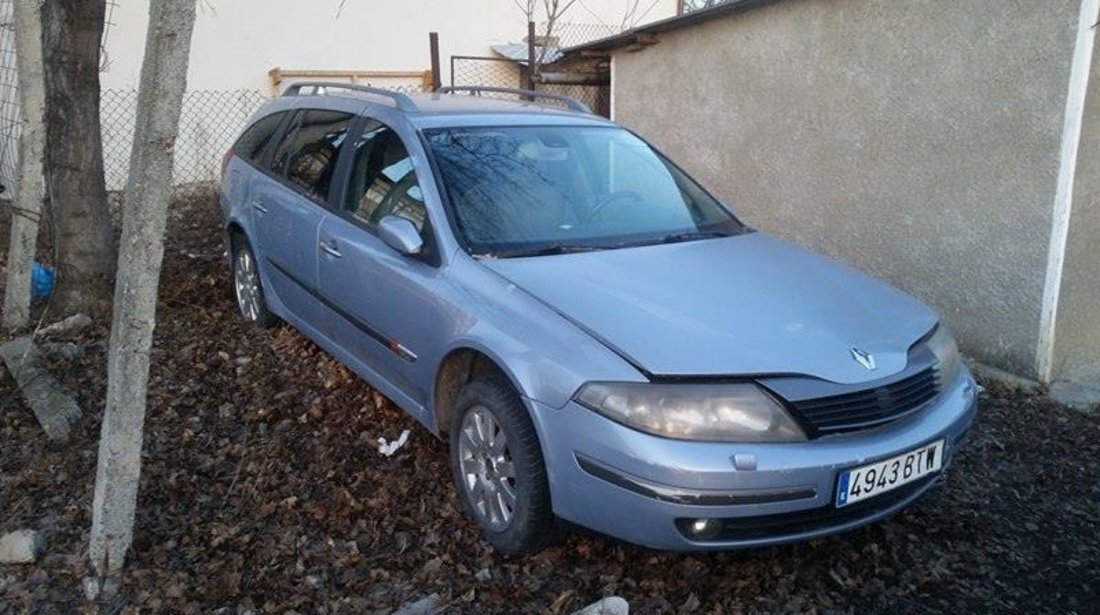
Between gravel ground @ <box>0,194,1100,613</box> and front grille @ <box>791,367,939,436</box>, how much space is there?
2.05ft

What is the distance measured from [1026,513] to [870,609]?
1.12 m

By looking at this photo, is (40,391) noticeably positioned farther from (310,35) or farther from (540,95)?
(310,35)

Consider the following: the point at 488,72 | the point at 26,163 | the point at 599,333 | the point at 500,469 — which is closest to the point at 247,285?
the point at 26,163

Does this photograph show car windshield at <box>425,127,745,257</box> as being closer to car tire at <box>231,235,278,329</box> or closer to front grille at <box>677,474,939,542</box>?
front grille at <box>677,474,939,542</box>

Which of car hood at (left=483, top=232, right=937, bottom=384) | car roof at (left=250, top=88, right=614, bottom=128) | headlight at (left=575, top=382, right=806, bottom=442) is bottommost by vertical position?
headlight at (left=575, top=382, right=806, bottom=442)

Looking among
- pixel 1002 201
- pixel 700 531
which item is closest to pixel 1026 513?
pixel 700 531

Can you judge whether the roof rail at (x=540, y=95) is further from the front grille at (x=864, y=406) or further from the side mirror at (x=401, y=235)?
the front grille at (x=864, y=406)

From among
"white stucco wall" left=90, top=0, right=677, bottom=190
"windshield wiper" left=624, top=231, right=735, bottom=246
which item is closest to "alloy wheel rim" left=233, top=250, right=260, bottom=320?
"windshield wiper" left=624, top=231, right=735, bottom=246

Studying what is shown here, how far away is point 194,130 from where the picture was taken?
40.7ft

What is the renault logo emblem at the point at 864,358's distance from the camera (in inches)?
124

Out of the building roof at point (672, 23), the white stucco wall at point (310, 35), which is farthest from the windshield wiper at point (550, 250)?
the white stucco wall at point (310, 35)

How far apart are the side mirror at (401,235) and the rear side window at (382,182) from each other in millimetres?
129

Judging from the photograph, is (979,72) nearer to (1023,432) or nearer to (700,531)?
(1023,432)

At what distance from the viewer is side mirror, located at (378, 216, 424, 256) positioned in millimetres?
3754
